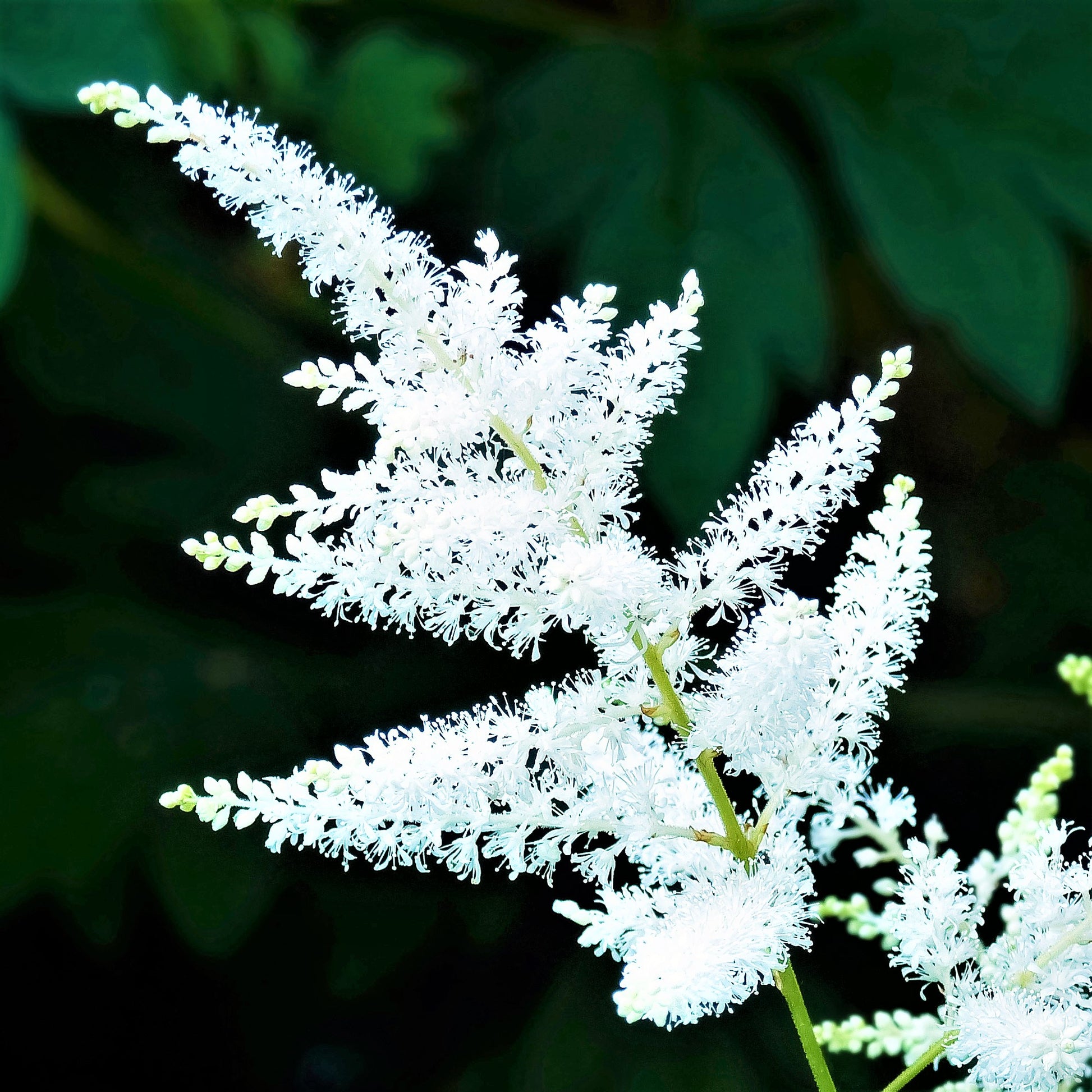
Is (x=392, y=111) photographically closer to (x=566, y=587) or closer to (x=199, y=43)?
(x=199, y=43)

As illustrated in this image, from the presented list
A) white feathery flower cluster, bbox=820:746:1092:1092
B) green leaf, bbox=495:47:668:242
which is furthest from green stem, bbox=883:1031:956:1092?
green leaf, bbox=495:47:668:242

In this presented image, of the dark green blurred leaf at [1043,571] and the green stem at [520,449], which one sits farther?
the dark green blurred leaf at [1043,571]

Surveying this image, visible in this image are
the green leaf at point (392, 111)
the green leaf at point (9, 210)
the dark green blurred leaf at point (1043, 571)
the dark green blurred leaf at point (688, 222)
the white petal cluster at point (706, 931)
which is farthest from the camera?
the dark green blurred leaf at point (1043, 571)

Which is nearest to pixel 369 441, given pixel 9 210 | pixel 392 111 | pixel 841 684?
pixel 392 111

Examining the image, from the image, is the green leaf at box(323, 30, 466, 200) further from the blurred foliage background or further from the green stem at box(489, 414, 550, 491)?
the green stem at box(489, 414, 550, 491)

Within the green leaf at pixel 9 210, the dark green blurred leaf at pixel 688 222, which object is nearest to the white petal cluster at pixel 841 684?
the dark green blurred leaf at pixel 688 222

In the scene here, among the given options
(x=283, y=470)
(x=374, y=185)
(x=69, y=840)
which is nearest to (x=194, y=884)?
(x=69, y=840)

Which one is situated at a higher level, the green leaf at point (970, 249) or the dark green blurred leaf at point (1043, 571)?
the green leaf at point (970, 249)

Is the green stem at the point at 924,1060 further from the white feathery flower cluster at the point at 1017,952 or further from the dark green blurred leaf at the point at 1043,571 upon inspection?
the dark green blurred leaf at the point at 1043,571
